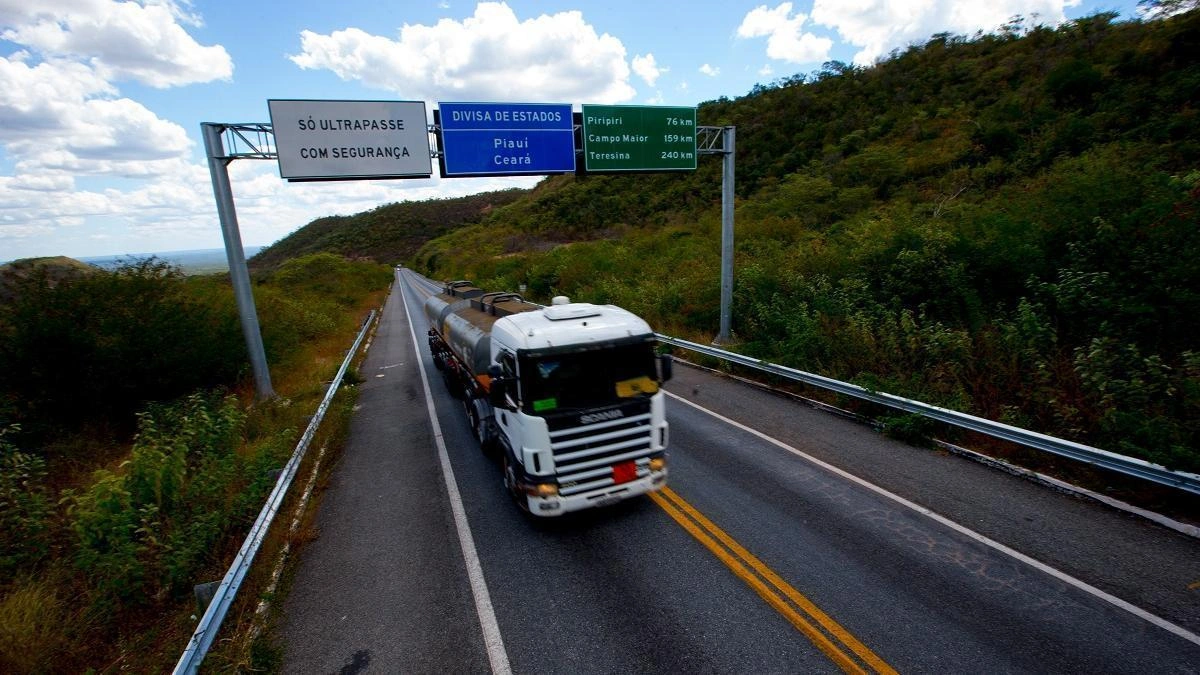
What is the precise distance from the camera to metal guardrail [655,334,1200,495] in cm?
593

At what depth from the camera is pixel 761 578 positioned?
18.1ft

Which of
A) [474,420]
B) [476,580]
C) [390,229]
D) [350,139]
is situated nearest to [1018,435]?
[476,580]

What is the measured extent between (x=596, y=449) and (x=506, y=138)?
9.87 metres

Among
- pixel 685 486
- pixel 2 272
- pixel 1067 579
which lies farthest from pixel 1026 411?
pixel 2 272

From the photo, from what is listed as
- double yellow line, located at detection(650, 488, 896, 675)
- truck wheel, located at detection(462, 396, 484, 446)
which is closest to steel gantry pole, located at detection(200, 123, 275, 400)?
truck wheel, located at detection(462, 396, 484, 446)

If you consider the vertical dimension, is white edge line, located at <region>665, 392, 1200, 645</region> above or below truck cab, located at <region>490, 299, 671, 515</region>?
below

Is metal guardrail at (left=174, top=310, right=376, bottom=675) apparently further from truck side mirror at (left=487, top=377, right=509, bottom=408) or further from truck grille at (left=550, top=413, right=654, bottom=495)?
truck grille at (left=550, top=413, right=654, bottom=495)

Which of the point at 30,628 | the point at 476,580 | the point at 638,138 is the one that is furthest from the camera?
the point at 638,138

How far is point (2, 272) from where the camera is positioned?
1303 cm

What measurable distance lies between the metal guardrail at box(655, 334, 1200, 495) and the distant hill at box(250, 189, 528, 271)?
100084 millimetres

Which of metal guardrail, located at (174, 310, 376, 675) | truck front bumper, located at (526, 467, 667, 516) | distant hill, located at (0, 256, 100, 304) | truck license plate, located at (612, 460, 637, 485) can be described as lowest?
metal guardrail, located at (174, 310, 376, 675)

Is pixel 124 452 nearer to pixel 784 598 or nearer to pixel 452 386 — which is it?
pixel 452 386

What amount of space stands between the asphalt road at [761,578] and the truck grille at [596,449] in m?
0.84

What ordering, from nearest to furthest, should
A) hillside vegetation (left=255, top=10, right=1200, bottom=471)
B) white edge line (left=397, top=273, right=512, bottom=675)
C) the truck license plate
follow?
white edge line (left=397, top=273, right=512, bottom=675), the truck license plate, hillside vegetation (left=255, top=10, right=1200, bottom=471)
